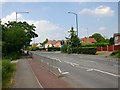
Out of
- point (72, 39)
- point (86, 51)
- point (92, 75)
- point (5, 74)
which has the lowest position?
point (92, 75)

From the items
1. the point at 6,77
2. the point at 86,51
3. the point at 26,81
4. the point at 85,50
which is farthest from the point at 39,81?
the point at 85,50

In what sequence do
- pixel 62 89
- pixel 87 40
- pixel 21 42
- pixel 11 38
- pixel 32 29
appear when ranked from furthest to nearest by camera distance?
pixel 87 40 < pixel 32 29 < pixel 21 42 < pixel 11 38 < pixel 62 89

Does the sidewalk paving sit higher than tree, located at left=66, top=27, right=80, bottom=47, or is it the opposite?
tree, located at left=66, top=27, right=80, bottom=47

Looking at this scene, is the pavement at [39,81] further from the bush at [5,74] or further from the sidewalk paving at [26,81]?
the bush at [5,74]

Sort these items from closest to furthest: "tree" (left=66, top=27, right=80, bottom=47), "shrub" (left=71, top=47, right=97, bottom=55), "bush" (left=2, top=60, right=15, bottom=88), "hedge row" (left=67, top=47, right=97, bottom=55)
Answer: "bush" (left=2, top=60, right=15, bottom=88) → "shrub" (left=71, top=47, right=97, bottom=55) → "hedge row" (left=67, top=47, right=97, bottom=55) → "tree" (left=66, top=27, right=80, bottom=47)

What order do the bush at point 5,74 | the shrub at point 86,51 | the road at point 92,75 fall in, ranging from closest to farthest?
the road at point 92,75 < the bush at point 5,74 < the shrub at point 86,51

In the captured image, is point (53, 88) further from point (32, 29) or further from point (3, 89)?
point (32, 29)

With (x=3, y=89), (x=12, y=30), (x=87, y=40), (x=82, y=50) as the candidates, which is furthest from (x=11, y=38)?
(x=87, y=40)

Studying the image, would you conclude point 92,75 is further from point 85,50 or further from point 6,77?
point 85,50

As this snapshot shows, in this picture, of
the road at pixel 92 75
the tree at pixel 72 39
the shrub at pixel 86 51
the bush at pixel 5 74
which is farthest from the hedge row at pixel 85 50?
the bush at pixel 5 74

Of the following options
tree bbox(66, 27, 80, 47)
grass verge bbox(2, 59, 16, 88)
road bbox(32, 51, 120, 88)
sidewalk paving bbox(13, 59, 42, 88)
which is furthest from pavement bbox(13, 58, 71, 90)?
tree bbox(66, 27, 80, 47)

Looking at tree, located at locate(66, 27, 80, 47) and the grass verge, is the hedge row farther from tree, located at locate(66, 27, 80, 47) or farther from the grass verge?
the grass verge

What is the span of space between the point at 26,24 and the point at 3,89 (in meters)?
68.3

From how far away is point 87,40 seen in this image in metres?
155
